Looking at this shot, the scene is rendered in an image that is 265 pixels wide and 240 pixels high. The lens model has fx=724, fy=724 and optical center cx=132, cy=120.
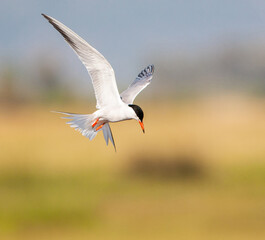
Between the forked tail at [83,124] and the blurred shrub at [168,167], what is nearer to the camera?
the forked tail at [83,124]

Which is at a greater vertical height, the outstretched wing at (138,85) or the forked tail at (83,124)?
the outstretched wing at (138,85)

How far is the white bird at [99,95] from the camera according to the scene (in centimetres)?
454

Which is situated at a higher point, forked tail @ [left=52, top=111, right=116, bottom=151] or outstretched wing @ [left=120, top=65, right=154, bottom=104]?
outstretched wing @ [left=120, top=65, right=154, bottom=104]

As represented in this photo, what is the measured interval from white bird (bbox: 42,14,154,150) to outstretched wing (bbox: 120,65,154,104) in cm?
75

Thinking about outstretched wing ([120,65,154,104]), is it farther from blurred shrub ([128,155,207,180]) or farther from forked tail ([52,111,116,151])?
blurred shrub ([128,155,207,180])

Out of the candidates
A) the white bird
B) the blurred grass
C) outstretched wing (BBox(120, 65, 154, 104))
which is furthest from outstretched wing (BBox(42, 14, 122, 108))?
the blurred grass

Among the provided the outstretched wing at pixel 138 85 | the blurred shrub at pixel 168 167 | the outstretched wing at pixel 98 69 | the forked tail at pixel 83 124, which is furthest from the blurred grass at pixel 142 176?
→ the outstretched wing at pixel 98 69

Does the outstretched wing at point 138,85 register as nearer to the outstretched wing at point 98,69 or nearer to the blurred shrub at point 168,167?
the outstretched wing at point 98,69

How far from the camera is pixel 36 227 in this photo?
2742 cm

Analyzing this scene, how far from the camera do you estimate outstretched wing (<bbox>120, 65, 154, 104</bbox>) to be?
5887 millimetres

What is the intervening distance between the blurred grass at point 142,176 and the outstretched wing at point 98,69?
20.1 meters

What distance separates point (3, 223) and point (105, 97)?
74.8 feet

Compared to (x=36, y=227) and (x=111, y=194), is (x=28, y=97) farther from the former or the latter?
(x=36, y=227)

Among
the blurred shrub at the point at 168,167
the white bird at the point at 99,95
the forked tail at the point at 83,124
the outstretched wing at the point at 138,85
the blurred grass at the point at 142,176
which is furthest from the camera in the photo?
the blurred shrub at the point at 168,167
